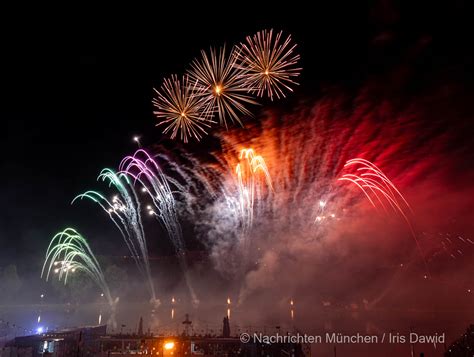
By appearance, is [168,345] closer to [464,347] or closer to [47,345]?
[47,345]

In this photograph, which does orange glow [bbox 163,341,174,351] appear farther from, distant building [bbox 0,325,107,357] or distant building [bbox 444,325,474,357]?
distant building [bbox 444,325,474,357]

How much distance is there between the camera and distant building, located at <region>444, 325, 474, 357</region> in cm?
2350

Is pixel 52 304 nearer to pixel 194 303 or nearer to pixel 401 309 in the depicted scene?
pixel 194 303

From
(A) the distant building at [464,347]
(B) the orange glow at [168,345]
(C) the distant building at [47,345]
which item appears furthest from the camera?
(B) the orange glow at [168,345]

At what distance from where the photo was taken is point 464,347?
24.2 m

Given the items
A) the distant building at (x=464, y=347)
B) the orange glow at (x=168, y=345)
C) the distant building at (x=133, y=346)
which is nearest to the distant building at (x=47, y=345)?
the distant building at (x=133, y=346)

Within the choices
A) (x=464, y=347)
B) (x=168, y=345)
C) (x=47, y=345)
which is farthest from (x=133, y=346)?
(x=464, y=347)

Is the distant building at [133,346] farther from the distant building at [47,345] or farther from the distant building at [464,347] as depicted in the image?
the distant building at [464,347]

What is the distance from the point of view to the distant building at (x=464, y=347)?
23500mm

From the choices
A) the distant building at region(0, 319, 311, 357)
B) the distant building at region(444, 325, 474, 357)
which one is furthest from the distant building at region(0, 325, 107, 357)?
the distant building at region(444, 325, 474, 357)

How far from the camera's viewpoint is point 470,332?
2466cm

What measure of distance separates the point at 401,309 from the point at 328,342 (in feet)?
430

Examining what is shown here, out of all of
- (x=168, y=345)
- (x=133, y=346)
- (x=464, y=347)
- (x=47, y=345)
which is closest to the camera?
(x=464, y=347)

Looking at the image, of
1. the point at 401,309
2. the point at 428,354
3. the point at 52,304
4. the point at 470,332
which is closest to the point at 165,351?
the point at 470,332
